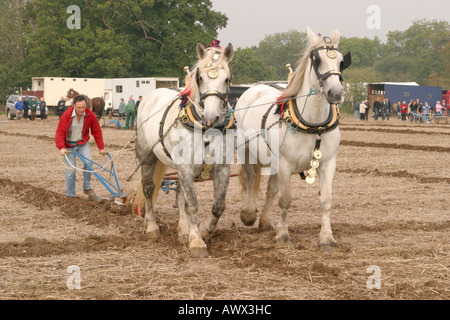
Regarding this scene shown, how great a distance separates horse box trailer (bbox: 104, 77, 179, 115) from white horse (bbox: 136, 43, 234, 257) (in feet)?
140

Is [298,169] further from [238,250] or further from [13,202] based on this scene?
[13,202]

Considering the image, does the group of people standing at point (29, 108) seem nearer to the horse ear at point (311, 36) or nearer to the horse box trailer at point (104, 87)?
the horse box trailer at point (104, 87)

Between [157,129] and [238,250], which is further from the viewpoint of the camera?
[157,129]

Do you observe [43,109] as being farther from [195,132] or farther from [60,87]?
[195,132]

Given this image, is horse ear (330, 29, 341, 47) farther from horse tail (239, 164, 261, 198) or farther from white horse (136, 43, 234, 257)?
horse tail (239, 164, 261, 198)

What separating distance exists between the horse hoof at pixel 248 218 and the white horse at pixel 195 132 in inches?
36.2

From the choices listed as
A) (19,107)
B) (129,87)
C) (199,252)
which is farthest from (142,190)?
(129,87)

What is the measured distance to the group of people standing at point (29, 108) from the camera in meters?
45.5

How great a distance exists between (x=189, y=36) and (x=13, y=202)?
52070 millimetres

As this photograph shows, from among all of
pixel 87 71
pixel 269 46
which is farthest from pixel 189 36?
pixel 269 46

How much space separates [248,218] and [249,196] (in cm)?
35

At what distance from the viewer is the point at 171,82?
52.6 m

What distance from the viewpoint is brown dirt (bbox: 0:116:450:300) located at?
5648mm

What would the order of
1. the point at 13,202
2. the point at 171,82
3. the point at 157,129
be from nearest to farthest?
the point at 157,129
the point at 13,202
the point at 171,82
